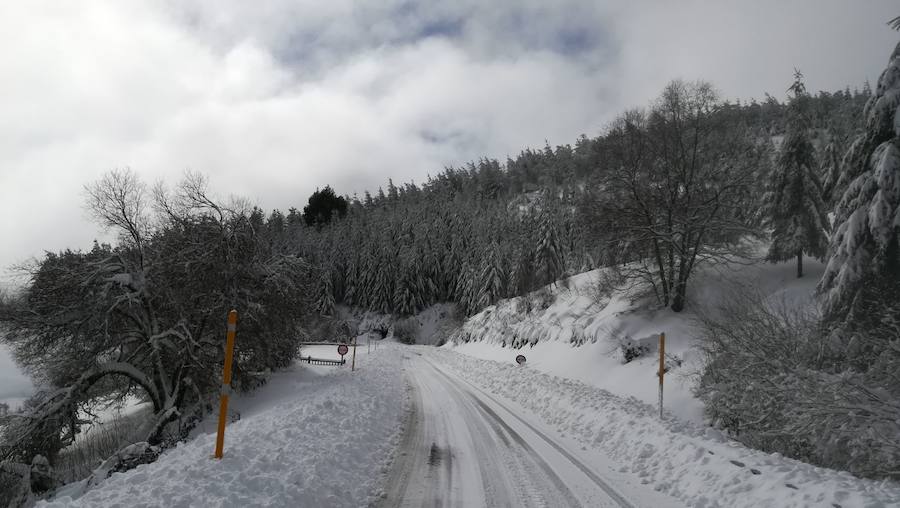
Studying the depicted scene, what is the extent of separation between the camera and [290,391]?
17281 mm

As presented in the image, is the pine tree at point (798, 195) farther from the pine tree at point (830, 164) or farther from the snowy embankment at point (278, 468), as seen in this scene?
the snowy embankment at point (278, 468)

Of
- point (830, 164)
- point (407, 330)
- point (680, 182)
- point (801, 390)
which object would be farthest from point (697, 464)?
point (407, 330)

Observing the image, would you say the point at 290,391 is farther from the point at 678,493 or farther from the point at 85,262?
the point at 678,493

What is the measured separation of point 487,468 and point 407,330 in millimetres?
64502

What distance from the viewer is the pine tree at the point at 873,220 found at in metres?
9.07

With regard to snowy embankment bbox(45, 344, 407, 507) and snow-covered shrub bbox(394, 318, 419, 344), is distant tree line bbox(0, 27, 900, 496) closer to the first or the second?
snowy embankment bbox(45, 344, 407, 507)

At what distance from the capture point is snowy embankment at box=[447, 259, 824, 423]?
14.4 meters

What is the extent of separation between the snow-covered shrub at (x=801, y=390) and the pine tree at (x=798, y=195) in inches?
814

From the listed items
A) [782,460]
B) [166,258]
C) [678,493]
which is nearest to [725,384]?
[782,460]

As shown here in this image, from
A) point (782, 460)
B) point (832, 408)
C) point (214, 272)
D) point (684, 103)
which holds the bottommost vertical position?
point (782, 460)

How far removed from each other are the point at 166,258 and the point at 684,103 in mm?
23396

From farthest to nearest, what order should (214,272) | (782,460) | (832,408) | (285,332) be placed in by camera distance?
(285,332)
(214,272)
(832,408)
(782,460)

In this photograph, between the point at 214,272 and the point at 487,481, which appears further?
the point at 214,272

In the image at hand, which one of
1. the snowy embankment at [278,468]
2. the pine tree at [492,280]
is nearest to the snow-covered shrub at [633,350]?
the snowy embankment at [278,468]
